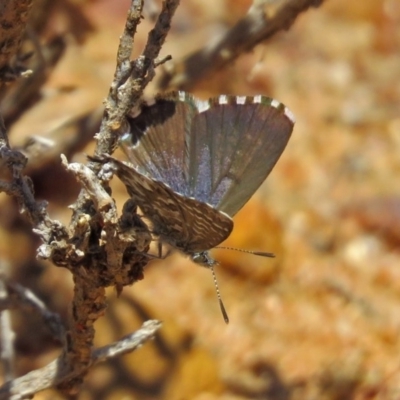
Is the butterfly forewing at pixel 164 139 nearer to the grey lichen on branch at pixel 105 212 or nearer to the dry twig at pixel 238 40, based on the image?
the grey lichen on branch at pixel 105 212

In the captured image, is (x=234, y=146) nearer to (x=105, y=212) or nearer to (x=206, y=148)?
(x=206, y=148)

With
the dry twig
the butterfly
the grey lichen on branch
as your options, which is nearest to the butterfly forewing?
the butterfly

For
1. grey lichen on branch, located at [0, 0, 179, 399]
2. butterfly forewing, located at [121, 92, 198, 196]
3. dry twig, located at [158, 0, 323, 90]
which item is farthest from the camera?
dry twig, located at [158, 0, 323, 90]

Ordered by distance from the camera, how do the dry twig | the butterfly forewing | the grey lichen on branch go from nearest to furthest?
the grey lichen on branch < the butterfly forewing < the dry twig

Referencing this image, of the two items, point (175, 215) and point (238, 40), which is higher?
point (238, 40)

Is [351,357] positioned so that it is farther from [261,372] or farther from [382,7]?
[382,7]

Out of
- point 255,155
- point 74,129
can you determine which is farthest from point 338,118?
point 255,155

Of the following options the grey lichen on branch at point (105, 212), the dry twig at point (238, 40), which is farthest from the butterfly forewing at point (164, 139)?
the dry twig at point (238, 40)

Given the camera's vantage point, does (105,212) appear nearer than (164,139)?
Yes

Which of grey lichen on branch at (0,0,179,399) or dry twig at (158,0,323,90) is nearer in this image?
grey lichen on branch at (0,0,179,399)

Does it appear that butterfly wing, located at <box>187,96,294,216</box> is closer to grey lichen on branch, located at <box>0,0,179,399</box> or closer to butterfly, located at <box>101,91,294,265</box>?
butterfly, located at <box>101,91,294,265</box>

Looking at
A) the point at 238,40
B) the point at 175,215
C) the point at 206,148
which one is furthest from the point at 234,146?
the point at 238,40
